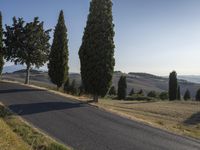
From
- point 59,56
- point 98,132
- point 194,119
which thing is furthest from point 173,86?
point 98,132

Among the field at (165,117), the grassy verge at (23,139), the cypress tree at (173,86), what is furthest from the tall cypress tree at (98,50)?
the cypress tree at (173,86)

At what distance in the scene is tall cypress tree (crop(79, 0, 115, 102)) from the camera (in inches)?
1361

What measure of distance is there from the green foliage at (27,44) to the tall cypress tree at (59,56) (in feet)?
4.41

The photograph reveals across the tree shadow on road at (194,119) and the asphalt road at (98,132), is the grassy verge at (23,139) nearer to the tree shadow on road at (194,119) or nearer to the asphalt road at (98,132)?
the asphalt road at (98,132)

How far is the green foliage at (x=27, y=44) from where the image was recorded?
51938 mm

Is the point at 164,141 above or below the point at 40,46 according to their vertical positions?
below

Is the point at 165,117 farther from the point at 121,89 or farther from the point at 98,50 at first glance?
the point at 121,89

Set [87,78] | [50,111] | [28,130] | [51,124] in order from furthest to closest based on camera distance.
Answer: [87,78], [50,111], [51,124], [28,130]

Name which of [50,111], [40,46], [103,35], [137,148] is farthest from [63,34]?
[137,148]

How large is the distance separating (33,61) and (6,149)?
44012 millimetres

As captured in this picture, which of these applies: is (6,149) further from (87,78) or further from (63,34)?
(63,34)

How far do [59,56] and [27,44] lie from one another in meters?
5.25

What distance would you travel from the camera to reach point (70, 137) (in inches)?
571

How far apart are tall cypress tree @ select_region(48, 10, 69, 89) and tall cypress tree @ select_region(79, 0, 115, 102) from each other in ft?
54.3
